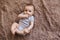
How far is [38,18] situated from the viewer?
142cm

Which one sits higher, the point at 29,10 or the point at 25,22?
the point at 29,10

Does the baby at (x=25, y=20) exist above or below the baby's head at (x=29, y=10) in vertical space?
below

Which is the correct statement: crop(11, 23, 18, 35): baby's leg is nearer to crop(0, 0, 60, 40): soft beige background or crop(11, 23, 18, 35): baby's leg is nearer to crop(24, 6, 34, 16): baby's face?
crop(0, 0, 60, 40): soft beige background

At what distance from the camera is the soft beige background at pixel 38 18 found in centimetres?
129

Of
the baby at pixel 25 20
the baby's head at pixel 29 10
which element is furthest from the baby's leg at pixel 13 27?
the baby's head at pixel 29 10

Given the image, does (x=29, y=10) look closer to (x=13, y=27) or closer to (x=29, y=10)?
(x=29, y=10)

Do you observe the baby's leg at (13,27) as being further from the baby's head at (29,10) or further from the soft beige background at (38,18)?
the baby's head at (29,10)

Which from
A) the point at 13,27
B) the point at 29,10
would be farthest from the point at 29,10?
the point at 13,27

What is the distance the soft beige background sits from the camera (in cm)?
129

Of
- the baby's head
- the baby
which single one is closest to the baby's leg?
the baby

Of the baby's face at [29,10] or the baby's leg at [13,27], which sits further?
the baby's face at [29,10]

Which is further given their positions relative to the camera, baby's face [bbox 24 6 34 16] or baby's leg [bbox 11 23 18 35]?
baby's face [bbox 24 6 34 16]

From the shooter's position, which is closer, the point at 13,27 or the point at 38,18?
the point at 13,27

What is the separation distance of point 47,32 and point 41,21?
0.45 feet
